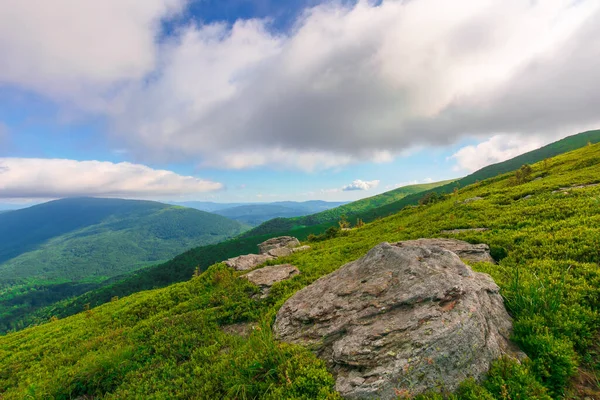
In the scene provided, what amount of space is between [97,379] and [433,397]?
11.8m

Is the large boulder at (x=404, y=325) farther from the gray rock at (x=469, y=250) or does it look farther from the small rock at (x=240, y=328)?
the gray rock at (x=469, y=250)

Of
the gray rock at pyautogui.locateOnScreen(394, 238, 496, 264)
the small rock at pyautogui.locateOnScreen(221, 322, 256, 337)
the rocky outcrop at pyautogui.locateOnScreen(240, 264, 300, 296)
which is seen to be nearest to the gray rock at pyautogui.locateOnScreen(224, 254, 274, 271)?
the rocky outcrop at pyautogui.locateOnScreen(240, 264, 300, 296)

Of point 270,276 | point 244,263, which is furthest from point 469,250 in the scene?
point 244,263

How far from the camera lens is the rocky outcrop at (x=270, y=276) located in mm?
15312

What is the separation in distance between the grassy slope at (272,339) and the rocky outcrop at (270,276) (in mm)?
725

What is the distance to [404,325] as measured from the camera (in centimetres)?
710

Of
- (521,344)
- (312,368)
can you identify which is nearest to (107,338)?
(312,368)

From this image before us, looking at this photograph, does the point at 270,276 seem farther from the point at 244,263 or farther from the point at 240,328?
the point at 244,263

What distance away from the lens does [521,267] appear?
10211 millimetres

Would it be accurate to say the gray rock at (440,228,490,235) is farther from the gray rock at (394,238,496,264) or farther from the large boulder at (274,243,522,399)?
the large boulder at (274,243,522,399)

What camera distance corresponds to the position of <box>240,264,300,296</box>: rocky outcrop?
15.3 m

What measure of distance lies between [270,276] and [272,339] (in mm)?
8021

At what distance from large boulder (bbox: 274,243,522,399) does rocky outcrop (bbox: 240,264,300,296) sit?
484cm

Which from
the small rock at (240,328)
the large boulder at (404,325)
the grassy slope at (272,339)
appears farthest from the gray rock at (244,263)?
the large boulder at (404,325)
